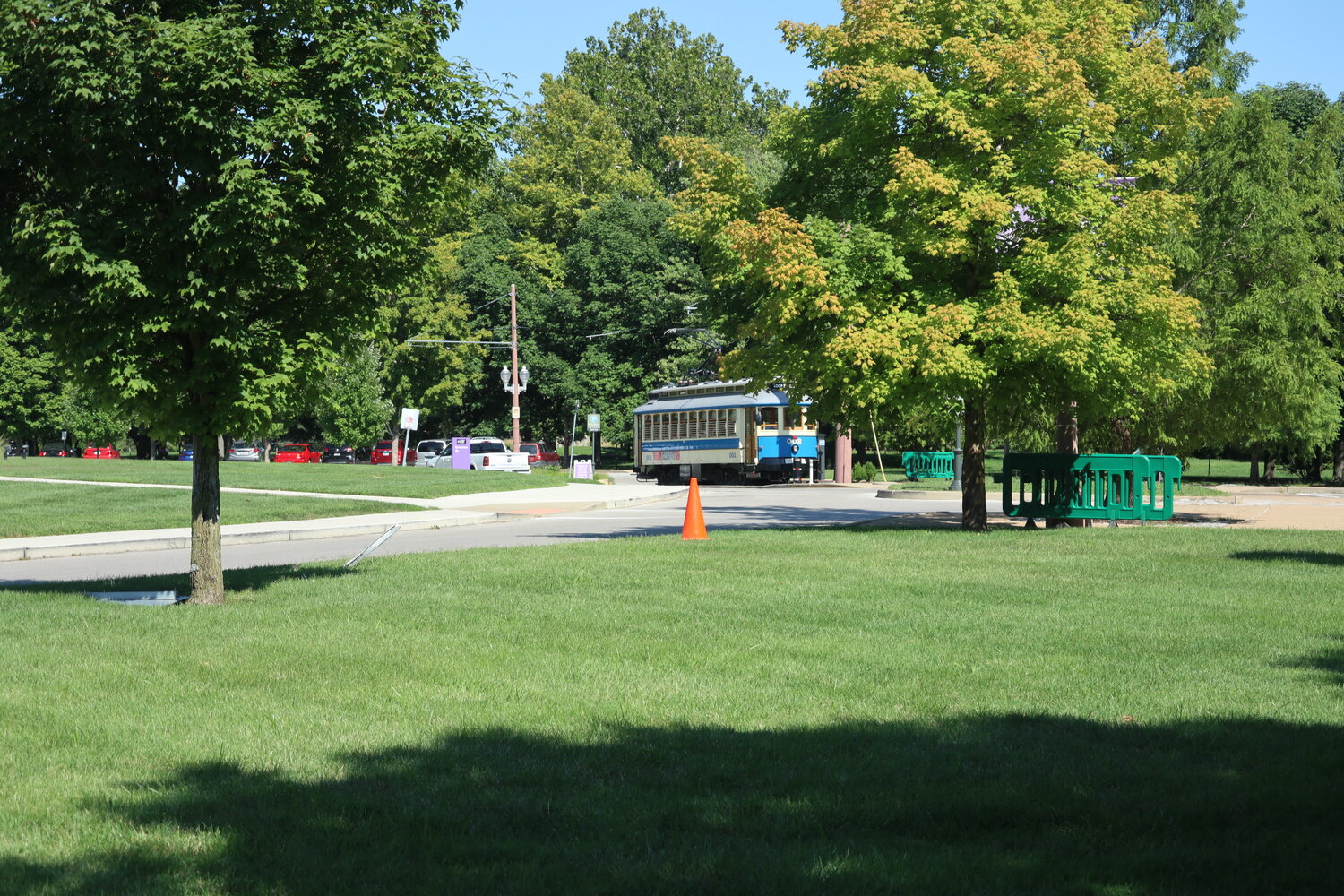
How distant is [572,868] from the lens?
13.4ft

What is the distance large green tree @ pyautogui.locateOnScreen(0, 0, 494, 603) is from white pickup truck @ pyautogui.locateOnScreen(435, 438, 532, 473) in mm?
35020

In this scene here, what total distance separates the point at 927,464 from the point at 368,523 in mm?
28299

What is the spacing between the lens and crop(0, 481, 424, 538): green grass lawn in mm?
21469

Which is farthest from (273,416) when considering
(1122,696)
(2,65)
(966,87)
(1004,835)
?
(966,87)

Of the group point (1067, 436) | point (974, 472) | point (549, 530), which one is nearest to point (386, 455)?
point (549, 530)

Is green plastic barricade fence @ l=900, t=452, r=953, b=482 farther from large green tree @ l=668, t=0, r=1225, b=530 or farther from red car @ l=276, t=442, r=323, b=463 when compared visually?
red car @ l=276, t=442, r=323, b=463

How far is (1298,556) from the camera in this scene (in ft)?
46.1

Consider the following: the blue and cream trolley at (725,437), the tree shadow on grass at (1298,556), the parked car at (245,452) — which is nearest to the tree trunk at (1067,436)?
the tree shadow on grass at (1298,556)

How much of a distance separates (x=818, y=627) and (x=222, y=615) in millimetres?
4647

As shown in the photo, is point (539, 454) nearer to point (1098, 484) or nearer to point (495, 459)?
point (495, 459)

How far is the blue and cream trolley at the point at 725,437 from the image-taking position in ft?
143

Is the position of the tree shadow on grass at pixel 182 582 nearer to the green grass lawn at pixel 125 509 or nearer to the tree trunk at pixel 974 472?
the green grass lawn at pixel 125 509

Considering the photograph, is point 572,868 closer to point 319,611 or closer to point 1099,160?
point 319,611

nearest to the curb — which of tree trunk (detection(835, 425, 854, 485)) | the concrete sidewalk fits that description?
the concrete sidewalk
